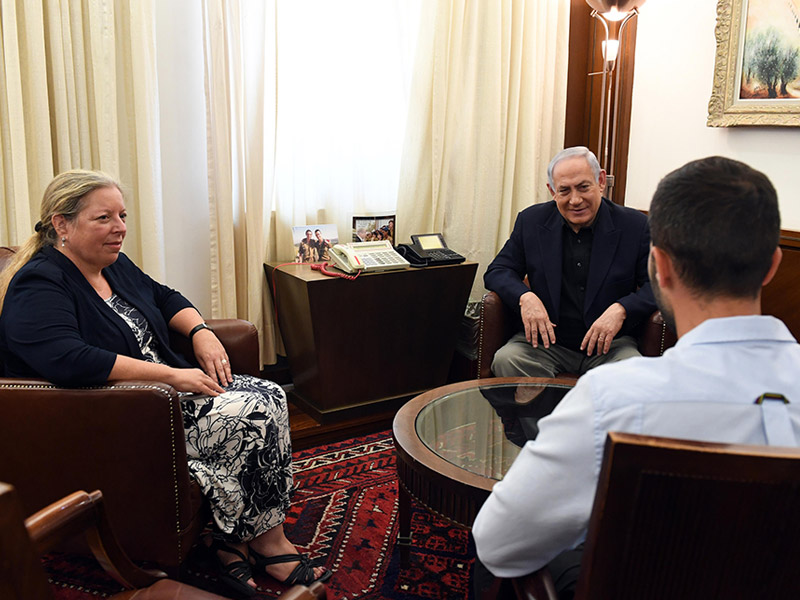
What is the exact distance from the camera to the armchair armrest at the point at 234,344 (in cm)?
247

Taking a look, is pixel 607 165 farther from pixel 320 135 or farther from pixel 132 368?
pixel 132 368

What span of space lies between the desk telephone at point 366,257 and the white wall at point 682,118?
5.36 ft

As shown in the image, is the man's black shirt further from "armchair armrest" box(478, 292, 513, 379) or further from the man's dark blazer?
"armchair armrest" box(478, 292, 513, 379)

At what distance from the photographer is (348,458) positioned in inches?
118

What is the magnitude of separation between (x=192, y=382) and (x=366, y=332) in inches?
51.1

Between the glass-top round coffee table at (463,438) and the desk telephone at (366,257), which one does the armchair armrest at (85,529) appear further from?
the desk telephone at (366,257)

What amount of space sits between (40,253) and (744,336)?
1981mm

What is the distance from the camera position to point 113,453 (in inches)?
70.7

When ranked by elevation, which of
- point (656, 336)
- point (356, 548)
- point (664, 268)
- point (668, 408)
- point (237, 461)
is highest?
point (664, 268)

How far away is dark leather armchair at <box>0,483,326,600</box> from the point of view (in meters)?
0.85

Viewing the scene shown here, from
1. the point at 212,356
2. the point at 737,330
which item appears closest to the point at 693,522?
the point at 737,330

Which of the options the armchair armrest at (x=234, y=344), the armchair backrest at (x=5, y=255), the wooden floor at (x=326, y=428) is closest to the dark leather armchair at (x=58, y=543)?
the armchair armrest at (x=234, y=344)

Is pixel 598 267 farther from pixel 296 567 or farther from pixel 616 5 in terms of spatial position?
pixel 296 567

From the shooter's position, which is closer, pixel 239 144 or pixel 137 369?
pixel 137 369
